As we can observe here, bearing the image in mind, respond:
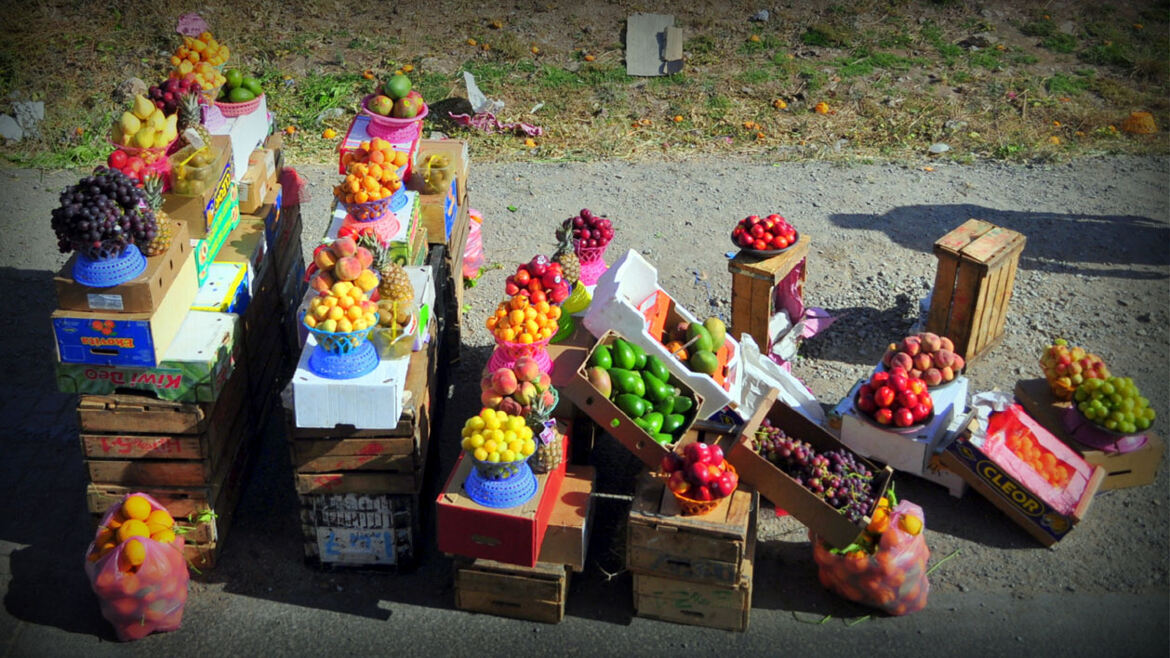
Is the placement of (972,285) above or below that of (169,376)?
below

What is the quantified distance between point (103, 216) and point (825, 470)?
391 cm

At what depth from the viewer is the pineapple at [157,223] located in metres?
5.64

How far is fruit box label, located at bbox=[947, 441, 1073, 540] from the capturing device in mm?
6328

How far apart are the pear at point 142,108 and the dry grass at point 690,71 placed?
178 inches

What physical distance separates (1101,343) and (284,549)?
20.0ft

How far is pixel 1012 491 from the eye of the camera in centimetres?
641

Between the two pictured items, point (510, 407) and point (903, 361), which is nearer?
point (510, 407)

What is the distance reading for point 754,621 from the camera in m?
5.94

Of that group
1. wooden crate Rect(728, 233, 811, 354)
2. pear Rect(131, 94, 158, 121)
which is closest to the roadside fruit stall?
pear Rect(131, 94, 158, 121)

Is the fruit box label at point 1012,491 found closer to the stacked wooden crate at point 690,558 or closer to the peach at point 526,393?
the stacked wooden crate at point 690,558

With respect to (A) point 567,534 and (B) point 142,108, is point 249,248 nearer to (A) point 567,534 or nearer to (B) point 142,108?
(B) point 142,108

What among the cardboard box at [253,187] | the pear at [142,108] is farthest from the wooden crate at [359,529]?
the pear at [142,108]

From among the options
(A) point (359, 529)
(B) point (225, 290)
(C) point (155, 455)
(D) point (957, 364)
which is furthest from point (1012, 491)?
(C) point (155, 455)

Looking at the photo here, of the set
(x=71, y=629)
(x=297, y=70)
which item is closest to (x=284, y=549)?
(x=71, y=629)
